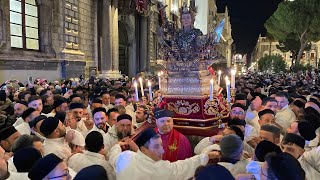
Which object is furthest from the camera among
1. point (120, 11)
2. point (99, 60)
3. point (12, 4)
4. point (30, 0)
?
point (120, 11)

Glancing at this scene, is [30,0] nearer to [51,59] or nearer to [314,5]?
[51,59]

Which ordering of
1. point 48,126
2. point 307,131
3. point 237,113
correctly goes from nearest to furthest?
1. point 48,126
2. point 307,131
3. point 237,113

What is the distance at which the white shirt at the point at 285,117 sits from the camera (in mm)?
6574

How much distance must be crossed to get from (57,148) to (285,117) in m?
4.50

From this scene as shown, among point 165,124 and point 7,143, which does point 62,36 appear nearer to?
point 7,143

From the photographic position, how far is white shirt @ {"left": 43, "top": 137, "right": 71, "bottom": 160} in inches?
176

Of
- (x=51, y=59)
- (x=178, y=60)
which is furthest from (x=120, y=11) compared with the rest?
(x=178, y=60)

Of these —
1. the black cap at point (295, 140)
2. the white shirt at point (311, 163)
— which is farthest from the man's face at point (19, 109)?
the white shirt at point (311, 163)

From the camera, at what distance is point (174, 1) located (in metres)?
36.8

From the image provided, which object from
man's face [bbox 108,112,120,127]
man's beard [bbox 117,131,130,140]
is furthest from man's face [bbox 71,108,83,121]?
man's beard [bbox 117,131,130,140]

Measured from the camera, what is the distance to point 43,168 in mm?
3016

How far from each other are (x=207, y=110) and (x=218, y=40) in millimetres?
1198

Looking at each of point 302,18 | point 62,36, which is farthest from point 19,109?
point 302,18

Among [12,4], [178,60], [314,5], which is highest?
[314,5]
